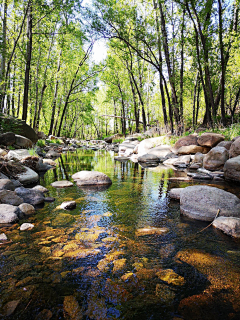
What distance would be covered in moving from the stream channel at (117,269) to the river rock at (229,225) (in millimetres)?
91

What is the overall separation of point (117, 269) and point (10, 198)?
8.08ft

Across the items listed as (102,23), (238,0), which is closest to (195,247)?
(238,0)

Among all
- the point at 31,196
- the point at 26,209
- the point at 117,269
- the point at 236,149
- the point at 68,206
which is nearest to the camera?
the point at 117,269

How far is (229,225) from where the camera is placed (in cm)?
279

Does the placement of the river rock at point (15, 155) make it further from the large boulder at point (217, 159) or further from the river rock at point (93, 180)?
the large boulder at point (217, 159)

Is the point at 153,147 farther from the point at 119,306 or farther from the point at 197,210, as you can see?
the point at 119,306

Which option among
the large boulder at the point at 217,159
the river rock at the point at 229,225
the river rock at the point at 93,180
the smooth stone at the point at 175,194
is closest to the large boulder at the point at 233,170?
the large boulder at the point at 217,159

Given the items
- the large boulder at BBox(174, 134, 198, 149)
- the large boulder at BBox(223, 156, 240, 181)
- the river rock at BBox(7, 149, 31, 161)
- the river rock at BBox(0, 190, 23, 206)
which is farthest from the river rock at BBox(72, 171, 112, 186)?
the large boulder at BBox(174, 134, 198, 149)

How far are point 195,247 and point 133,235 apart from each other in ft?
2.64

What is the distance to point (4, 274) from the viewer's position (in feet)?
6.47

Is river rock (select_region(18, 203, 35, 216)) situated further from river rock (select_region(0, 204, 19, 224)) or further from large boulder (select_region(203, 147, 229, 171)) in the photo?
large boulder (select_region(203, 147, 229, 171))

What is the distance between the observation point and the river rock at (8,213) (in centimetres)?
307

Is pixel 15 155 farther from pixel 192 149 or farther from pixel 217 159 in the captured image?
pixel 192 149

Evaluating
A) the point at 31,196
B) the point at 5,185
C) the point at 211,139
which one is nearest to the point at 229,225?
the point at 31,196
